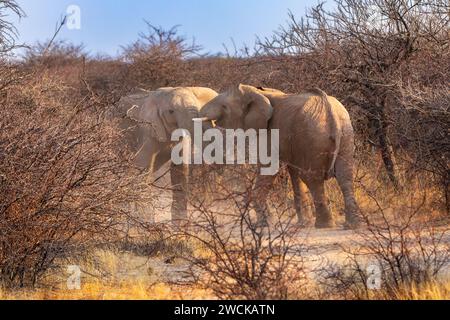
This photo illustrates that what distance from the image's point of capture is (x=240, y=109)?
10531 millimetres

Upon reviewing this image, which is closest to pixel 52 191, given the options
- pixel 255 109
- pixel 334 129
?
pixel 334 129

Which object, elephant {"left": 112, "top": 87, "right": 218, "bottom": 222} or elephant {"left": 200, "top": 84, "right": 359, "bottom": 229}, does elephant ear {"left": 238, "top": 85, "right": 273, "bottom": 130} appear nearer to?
elephant {"left": 200, "top": 84, "right": 359, "bottom": 229}

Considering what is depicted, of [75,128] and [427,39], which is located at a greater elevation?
[427,39]

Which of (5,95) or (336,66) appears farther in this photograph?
(336,66)

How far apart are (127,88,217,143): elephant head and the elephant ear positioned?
1.16 meters

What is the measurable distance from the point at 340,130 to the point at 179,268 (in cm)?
314

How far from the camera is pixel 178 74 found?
18156mm

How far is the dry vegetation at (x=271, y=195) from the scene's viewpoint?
5.96 m

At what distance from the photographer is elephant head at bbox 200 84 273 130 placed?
10.3 metres

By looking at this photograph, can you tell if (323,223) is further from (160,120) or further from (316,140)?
(160,120)

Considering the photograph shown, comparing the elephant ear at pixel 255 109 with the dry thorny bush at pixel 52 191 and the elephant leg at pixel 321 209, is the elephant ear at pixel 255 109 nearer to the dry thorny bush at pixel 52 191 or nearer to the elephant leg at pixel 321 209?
the elephant leg at pixel 321 209
